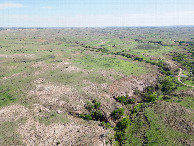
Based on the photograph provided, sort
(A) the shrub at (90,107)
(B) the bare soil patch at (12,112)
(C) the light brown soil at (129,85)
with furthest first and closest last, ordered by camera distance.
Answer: (C) the light brown soil at (129,85) → (A) the shrub at (90,107) → (B) the bare soil patch at (12,112)

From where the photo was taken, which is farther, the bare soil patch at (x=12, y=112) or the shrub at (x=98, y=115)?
the shrub at (x=98, y=115)

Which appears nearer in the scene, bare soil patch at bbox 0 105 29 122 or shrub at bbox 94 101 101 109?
bare soil patch at bbox 0 105 29 122

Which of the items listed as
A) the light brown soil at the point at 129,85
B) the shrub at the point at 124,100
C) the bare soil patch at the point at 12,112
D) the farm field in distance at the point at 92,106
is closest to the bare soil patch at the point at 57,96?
the farm field in distance at the point at 92,106

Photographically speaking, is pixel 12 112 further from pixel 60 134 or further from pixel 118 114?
pixel 118 114

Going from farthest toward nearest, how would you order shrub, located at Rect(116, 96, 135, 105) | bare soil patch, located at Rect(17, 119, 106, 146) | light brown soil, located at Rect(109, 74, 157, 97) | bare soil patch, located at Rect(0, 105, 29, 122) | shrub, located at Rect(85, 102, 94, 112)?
light brown soil, located at Rect(109, 74, 157, 97) → shrub, located at Rect(116, 96, 135, 105) → shrub, located at Rect(85, 102, 94, 112) → bare soil patch, located at Rect(0, 105, 29, 122) → bare soil patch, located at Rect(17, 119, 106, 146)

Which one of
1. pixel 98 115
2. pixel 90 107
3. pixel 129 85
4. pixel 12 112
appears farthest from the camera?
pixel 129 85

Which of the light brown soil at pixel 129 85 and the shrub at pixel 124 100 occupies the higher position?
the light brown soil at pixel 129 85

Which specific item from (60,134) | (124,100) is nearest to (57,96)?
(60,134)

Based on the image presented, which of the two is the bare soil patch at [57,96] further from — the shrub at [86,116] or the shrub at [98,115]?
the shrub at [98,115]

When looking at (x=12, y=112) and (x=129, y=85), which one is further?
(x=129, y=85)

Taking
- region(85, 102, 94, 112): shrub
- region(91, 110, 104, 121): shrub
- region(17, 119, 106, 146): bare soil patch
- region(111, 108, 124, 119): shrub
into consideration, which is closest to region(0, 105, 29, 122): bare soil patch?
region(17, 119, 106, 146): bare soil patch

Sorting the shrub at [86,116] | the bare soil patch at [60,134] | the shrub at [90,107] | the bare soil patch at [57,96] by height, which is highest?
the bare soil patch at [57,96]

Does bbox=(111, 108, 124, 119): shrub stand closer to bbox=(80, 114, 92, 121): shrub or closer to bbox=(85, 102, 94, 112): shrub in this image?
bbox=(85, 102, 94, 112): shrub

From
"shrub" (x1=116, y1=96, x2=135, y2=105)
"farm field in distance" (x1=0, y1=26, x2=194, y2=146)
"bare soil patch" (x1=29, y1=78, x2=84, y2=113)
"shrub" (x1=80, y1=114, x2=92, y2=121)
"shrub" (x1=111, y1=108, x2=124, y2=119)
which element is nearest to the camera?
"farm field in distance" (x1=0, y1=26, x2=194, y2=146)
